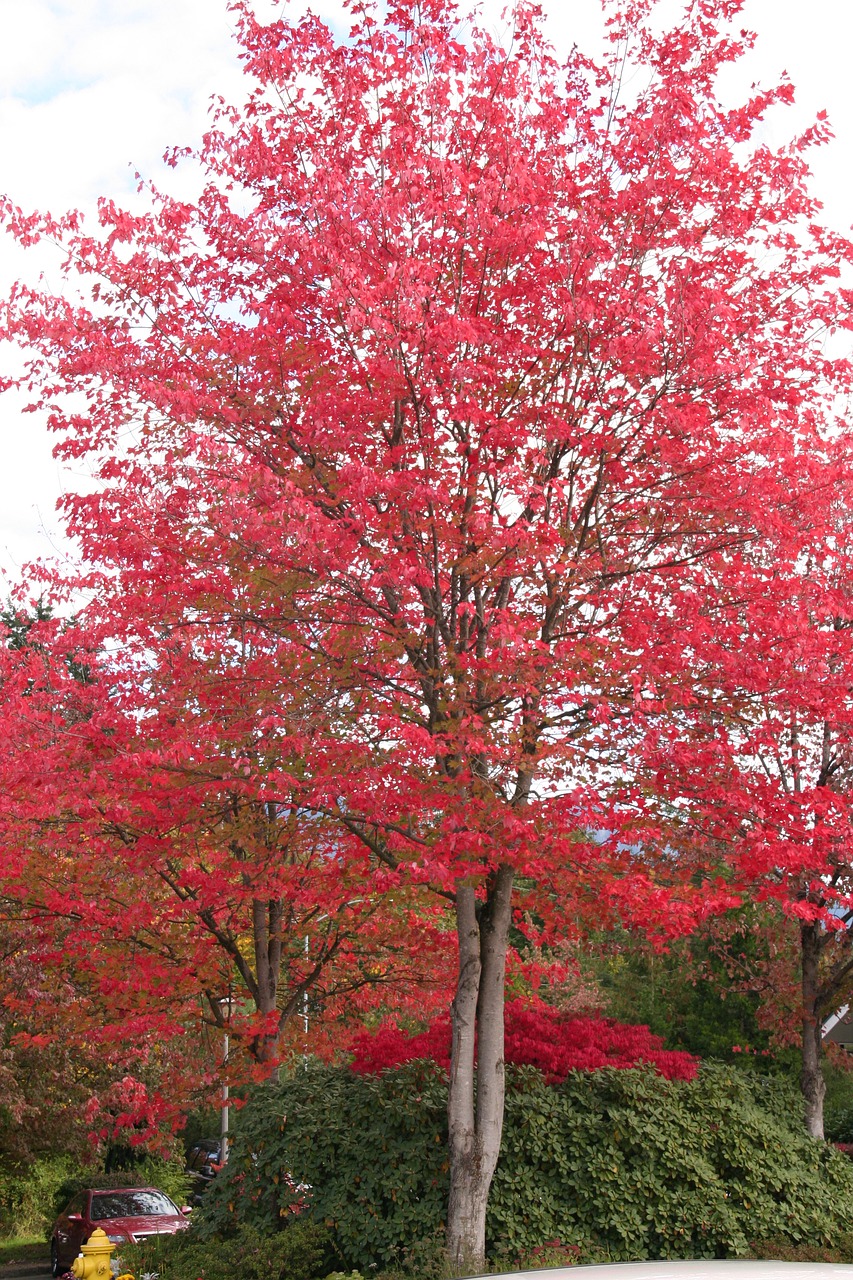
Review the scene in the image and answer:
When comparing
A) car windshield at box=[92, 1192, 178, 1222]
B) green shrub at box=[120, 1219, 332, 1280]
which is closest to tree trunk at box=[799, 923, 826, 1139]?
green shrub at box=[120, 1219, 332, 1280]

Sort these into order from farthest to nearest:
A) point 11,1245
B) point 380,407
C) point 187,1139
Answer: point 187,1139 < point 11,1245 < point 380,407

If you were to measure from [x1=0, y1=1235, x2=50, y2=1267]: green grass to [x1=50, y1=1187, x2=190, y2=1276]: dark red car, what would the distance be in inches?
184

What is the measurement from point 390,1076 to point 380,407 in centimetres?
615

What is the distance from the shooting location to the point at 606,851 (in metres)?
8.67

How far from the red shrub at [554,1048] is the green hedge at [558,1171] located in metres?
0.20

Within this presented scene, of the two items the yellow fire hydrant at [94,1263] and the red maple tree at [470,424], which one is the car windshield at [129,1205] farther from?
the red maple tree at [470,424]

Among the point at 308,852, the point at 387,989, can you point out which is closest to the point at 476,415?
the point at 308,852

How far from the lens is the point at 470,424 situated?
30.7 feet

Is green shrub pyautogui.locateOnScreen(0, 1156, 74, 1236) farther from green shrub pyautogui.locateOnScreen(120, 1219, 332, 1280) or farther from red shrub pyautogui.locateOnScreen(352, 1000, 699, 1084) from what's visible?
green shrub pyautogui.locateOnScreen(120, 1219, 332, 1280)

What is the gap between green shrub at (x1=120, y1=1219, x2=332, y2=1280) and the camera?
8.92 meters

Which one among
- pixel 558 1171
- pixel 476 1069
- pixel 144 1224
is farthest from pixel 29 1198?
pixel 558 1171

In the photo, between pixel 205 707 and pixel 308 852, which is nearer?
pixel 205 707

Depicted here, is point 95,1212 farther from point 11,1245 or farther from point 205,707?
point 205,707

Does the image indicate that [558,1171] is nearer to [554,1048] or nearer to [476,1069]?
[476,1069]
